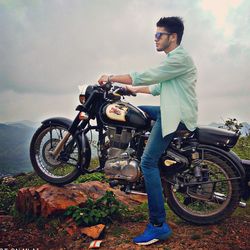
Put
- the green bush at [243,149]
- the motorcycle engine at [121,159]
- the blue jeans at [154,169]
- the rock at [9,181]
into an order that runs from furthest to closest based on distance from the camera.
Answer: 1. the rock at [9,181]
2. the green bush at [243,149]
3. the motorcycle engine at [121,159]
4. the blue jeans at [154,169]

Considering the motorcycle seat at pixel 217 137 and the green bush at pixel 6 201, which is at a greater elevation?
the motorcycle seat at pixel 217 137

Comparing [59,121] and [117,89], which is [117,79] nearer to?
[117,89]

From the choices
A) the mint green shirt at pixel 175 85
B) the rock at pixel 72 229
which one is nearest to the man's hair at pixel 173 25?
the mint green shirt at pixel 175 85

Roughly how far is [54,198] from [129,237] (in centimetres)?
166

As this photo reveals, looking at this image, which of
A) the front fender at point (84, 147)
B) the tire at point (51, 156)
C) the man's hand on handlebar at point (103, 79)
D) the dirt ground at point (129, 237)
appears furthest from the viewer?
the tire at point (51, 156)

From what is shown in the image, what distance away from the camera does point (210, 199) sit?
5453 millimetres

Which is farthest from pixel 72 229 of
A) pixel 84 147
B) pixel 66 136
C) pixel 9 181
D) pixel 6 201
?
pixel 9 181

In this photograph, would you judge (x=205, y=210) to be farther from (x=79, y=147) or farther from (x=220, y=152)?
(x=79, y=147)

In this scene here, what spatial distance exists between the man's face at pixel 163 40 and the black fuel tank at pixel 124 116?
104 centimetres

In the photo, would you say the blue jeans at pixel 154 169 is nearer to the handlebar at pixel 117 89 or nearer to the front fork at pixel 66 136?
the handlebar at pixel 117 89

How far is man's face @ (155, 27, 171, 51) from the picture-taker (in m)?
5.30

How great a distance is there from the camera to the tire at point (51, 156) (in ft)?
20.9

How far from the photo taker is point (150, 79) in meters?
5.14

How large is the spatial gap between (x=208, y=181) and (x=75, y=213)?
7.42 ft
